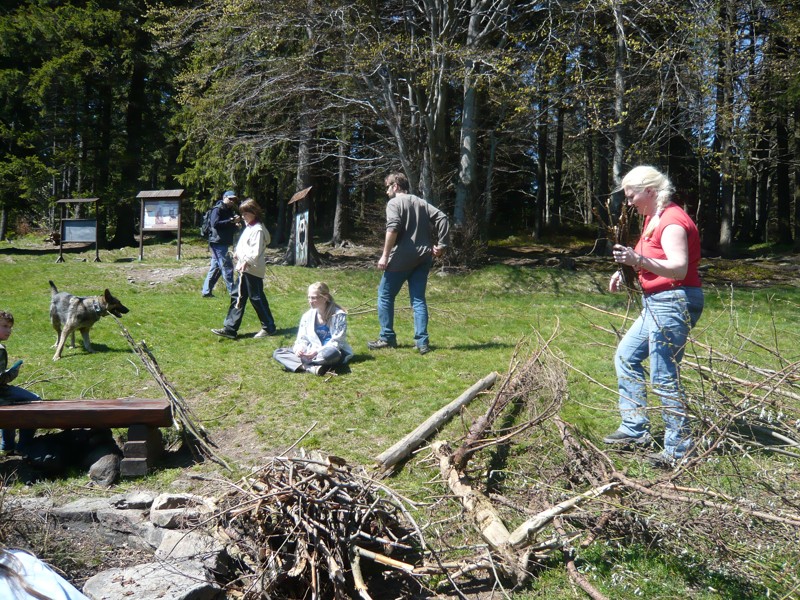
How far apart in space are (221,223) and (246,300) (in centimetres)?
283

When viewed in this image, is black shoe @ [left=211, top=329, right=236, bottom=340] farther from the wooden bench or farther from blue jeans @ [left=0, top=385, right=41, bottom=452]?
the wooden bench

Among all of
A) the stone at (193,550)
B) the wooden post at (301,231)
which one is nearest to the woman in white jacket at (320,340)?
the stone at (193,550)

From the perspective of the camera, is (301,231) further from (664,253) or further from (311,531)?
(311,531)

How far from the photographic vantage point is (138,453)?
5.75 metres

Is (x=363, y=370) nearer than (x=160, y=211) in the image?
Yes

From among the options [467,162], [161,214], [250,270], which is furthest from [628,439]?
[161,214]

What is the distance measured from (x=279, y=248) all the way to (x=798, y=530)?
24267mm

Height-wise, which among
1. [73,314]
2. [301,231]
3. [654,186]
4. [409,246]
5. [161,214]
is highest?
[161,214]

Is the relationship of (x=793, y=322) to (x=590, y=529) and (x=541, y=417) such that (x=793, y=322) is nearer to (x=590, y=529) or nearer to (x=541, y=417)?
(x=541, y=417)

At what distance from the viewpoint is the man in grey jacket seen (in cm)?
821

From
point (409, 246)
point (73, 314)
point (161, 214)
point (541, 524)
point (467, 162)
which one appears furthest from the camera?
point (161, 214)

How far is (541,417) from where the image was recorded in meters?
5.21

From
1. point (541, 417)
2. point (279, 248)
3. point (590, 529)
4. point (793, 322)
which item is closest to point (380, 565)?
point (590, 529)

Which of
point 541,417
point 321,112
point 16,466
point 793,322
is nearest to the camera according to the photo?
point 541,417
